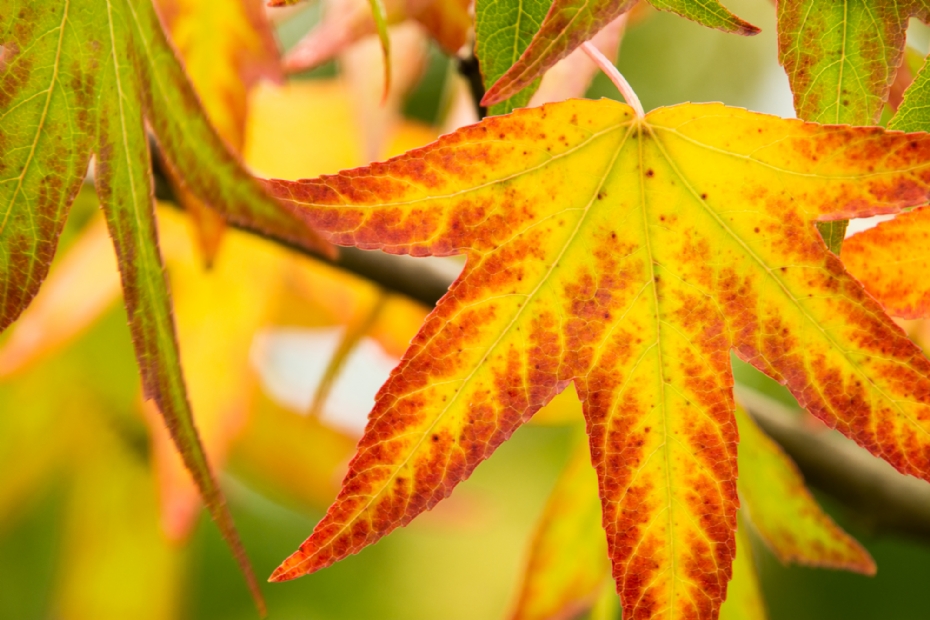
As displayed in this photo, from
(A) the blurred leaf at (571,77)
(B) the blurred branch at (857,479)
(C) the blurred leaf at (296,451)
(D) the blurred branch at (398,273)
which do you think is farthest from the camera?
(C) the blurred leaf at (296,451)

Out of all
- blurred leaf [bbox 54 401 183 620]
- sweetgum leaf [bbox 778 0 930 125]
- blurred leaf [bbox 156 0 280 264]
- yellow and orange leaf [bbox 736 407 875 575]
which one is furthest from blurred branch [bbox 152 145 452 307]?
blurred leaf [bbox 54 401 183 620]

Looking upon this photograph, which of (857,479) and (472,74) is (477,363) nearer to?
(472,74)

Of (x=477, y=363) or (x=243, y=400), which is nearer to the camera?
(x=477, y=363)

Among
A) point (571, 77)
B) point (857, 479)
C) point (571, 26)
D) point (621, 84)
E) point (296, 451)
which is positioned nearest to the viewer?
point (571, 26)

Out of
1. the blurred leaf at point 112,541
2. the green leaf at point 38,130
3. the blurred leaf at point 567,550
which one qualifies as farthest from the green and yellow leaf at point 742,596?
the blurred leaf at point 112,541

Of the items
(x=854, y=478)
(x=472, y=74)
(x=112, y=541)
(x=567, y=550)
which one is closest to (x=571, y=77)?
(x=472, y=74)

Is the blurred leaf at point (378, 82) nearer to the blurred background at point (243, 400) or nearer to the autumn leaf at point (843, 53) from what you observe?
the blurred background at point (243, 400)
